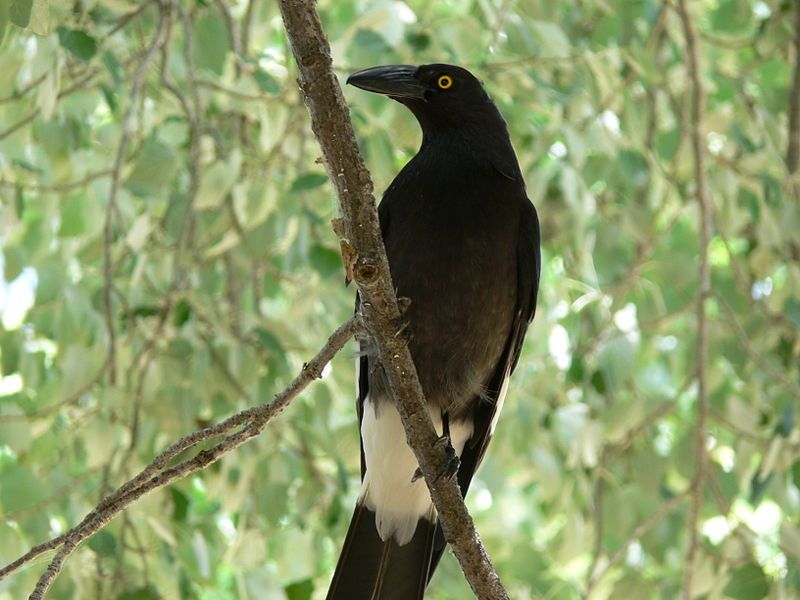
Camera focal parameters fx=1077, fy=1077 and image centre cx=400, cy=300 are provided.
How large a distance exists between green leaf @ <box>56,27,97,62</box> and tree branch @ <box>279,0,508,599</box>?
864 millimetres

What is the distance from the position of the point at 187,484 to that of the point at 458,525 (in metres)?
1.45

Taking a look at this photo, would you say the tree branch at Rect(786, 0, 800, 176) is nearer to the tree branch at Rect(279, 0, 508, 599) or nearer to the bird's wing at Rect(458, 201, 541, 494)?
the bird's wing at Rect(458, 201, 541, 494)

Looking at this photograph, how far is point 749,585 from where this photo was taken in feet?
8.15

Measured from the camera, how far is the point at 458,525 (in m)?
1.99

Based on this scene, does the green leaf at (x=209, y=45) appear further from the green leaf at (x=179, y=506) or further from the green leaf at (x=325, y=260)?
the green leaf at (x=179, y=506)

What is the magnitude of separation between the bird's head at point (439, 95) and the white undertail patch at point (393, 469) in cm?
75

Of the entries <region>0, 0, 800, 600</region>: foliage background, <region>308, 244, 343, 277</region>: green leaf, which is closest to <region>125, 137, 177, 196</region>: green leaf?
<region>0, 0, 800, 600</region>: foliage background

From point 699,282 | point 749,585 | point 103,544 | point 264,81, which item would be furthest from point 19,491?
point 699,282

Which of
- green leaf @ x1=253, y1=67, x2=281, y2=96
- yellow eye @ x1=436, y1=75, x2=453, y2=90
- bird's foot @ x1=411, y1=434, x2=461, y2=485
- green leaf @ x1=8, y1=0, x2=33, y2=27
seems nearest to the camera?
green leaf @ x1=8, y1=0, x2=33, y2=27

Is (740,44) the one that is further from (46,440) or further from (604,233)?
(46,440)

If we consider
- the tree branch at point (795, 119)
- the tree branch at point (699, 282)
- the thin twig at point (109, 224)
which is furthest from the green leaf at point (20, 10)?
the tree branch at point (795, 119)

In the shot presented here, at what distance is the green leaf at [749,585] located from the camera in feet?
8.12

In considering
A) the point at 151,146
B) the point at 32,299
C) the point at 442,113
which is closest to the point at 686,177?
the point at 442,113

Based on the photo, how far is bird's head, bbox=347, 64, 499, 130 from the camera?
2709 mm
